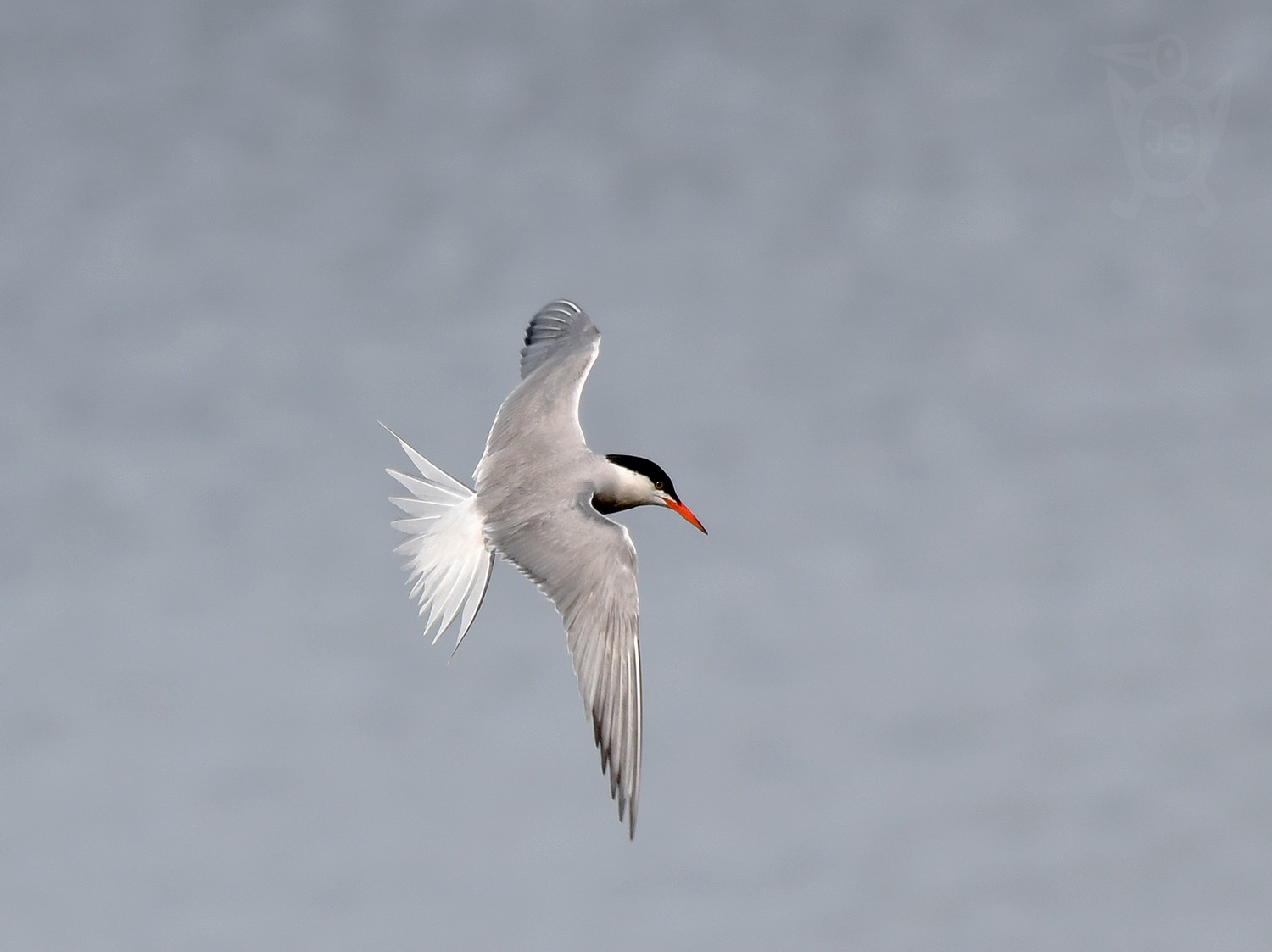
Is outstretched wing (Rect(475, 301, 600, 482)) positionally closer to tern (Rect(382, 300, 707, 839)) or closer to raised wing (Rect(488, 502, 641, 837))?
tern (Rect(382, 300, 707, 839))

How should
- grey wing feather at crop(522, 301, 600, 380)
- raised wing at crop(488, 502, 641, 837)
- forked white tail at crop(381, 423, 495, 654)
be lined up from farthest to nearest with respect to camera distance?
grey wing feather at crop(522, 301, 600, 380) < forked white tail at crop(381, 423, 495, 654) < raised wing at crop(488, 502, 641, 837)

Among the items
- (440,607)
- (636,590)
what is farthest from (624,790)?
(440,607)

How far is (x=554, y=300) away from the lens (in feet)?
31.2

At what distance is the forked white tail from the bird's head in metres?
0.68

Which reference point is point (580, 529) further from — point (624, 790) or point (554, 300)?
point (554, 300)

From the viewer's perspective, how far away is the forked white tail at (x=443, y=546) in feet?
25.8

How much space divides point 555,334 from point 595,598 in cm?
246

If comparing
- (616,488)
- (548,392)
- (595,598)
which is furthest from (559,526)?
(548,392)

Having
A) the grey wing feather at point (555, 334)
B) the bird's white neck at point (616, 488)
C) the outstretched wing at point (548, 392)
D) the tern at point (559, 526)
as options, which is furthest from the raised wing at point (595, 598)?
the grey wing feather at point (555, 334)

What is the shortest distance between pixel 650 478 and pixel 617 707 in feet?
6.25

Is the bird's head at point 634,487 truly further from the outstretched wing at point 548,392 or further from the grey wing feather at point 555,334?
the grey wing feather at point 555,334

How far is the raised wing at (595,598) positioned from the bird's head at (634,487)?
0.55 m

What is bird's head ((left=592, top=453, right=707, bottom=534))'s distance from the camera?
8.22 m

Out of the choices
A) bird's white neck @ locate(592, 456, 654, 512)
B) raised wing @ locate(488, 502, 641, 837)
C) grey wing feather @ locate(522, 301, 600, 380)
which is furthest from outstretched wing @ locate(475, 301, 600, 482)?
raised wing @ locate(488, 502, 641, 837)
